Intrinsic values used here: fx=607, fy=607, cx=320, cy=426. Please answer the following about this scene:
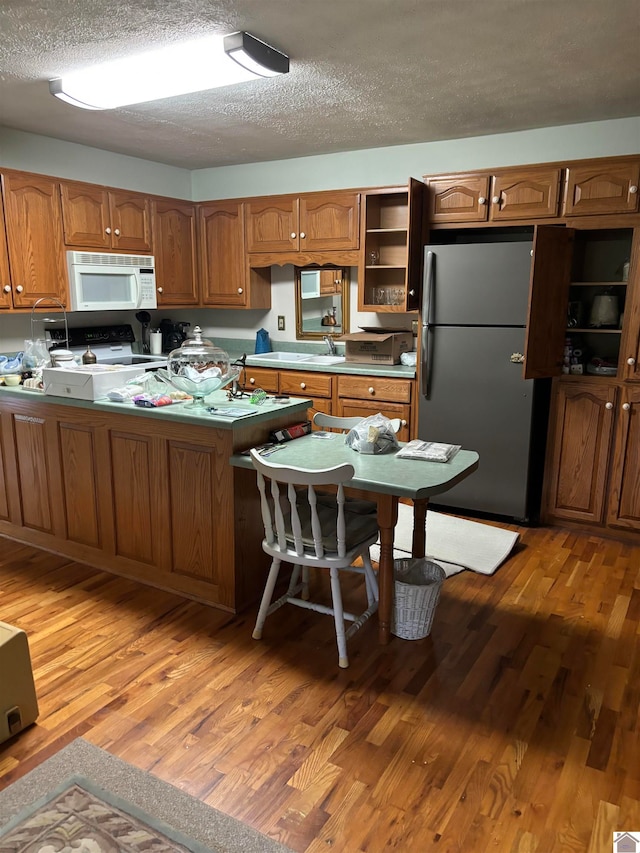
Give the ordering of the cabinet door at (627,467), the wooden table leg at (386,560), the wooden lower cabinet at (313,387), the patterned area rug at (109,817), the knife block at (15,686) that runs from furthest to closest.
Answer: the wooden lower cabinet at (313,387) < the cabinet door at (627,467) < the wooden table leg at (386,560) < the knife block at (15,686) < the patterned area rug at (109,817)

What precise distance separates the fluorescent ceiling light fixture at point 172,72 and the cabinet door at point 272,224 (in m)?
1.69

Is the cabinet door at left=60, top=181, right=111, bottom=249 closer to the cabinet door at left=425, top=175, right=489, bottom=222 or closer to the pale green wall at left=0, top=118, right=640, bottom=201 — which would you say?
the pale green wall at left=0, top=118, right=640, bottom=201

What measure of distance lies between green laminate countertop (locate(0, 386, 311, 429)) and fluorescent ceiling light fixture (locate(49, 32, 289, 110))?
4.67 ft

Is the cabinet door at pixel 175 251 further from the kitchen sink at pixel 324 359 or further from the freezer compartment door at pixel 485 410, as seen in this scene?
the freezer compartment door at pixel 485 410

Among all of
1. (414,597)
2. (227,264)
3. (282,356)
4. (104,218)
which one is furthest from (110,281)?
(414,597)

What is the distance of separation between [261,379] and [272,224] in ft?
3.96

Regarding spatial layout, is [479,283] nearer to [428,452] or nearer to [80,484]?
Result: [428,452]

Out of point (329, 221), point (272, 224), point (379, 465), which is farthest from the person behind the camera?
point (272, 224)

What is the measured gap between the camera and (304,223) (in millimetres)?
4535

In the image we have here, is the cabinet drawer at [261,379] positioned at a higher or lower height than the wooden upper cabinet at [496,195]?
lower

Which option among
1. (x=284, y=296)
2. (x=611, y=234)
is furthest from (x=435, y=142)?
(x=284, y=296)

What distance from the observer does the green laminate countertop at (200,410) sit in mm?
2570

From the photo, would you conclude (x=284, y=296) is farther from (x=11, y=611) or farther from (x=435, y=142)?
(x=11, y=611)

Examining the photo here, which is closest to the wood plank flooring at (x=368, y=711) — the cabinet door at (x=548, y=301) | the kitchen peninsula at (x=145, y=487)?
the kitchen peninsula at (x=145, y=487)
